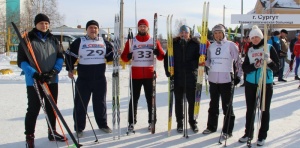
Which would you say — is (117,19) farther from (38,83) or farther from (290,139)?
(290,139)

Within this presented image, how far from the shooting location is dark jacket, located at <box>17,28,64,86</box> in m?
3.62

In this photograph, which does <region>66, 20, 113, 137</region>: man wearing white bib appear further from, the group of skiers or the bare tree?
the bare tree

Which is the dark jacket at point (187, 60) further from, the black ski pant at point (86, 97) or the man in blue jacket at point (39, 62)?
the man in blue jacket at point (39, 62)

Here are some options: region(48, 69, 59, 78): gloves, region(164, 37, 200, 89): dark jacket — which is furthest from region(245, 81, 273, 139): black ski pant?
region(48, 69, 59, 78): gloves

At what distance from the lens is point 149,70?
4590 mm

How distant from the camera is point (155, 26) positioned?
4.67 m

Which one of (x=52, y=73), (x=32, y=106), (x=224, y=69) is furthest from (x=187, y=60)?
(x=32, y=106)

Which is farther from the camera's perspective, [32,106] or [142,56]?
[142,56]

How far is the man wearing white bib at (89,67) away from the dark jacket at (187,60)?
103cm

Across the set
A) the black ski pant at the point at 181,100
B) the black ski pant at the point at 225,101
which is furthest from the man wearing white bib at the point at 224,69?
the black ski pant at the point at 181,100

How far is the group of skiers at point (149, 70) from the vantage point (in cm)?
383

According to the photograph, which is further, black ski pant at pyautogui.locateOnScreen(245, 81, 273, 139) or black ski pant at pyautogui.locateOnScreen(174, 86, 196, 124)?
black ski pant at pyautogui.locateOnScreen(174, 86, 196, 124)

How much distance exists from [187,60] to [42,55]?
2070mm

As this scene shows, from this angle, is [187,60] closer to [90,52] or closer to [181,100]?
[181,100]
